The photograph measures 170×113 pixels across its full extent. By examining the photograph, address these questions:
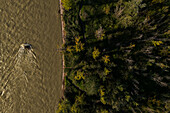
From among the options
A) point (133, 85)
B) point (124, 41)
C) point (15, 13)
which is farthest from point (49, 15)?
point (133, 85)

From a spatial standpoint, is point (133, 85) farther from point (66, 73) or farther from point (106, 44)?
point (66, 73)

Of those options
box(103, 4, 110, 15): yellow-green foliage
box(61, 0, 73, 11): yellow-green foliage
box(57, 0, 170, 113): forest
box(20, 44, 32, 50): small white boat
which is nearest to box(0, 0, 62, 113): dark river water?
box(20, 44, 32, 50): small white boat

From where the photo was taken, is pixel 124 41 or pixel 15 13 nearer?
pixel 124 41

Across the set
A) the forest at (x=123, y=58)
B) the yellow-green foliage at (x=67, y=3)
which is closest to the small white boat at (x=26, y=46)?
the forest at (x=123, y=58)

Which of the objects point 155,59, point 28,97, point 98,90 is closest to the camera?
point 98,90

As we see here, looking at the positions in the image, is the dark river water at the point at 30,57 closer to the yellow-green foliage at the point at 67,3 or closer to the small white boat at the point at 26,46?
the small white boat at the point at 26,46

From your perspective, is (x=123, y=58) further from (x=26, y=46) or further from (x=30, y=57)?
(x=26, y=46)
